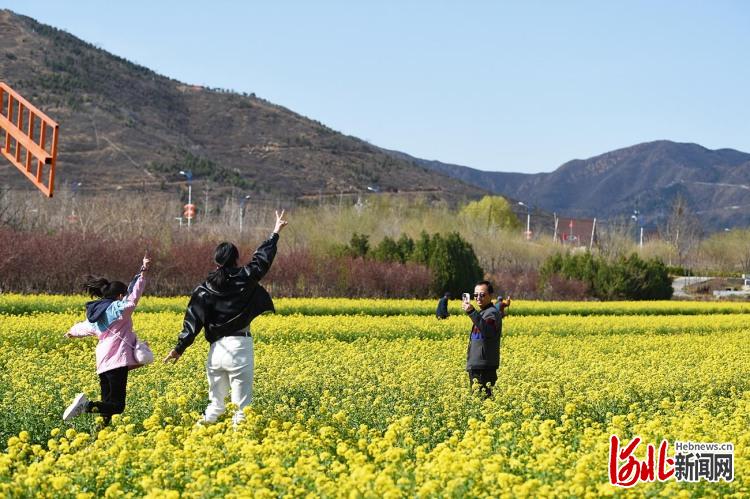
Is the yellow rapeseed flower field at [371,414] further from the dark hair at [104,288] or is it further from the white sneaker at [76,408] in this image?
the dark hair at [104,288]

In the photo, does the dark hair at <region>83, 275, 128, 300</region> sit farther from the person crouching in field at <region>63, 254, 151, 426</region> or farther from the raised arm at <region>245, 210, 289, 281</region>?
the raised arm at <region>245, 210, 289, 281</region>

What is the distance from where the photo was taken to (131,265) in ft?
99.1

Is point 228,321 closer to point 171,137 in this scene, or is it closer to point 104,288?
point 104,288

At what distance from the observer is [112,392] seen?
9609 millimetres

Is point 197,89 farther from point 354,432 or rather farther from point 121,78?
point 354,432

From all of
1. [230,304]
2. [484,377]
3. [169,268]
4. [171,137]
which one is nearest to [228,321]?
[230,304]

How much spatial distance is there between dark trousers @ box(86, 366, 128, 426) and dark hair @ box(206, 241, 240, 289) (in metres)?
1.42

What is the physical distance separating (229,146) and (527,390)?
12600 cm

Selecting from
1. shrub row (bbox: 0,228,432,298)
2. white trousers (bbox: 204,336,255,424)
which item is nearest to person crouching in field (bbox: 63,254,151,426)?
white trousers (bbox: 204,336,255,424)

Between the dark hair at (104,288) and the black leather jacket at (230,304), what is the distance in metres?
1.18

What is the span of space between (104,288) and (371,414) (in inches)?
115

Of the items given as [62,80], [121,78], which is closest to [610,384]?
[62,80]

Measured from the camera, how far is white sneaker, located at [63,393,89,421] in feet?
28.9

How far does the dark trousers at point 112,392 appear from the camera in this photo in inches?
374
